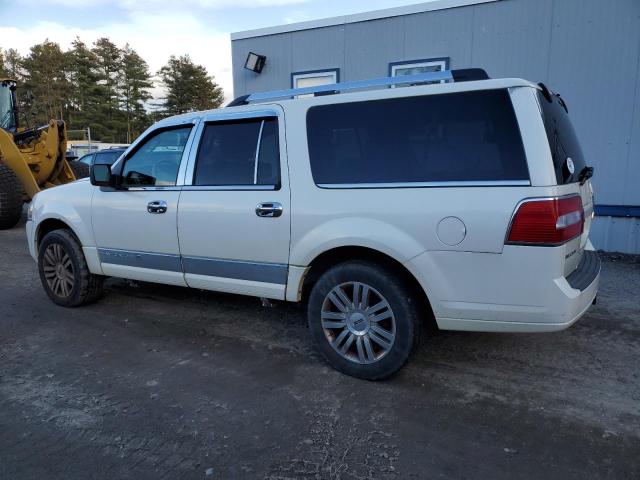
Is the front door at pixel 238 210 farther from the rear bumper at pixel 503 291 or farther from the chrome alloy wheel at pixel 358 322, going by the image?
the rear bumper at pixel 503 291

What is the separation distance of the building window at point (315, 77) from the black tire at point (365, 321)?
6.31 m

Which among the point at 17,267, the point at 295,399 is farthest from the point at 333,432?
the point at 17,267

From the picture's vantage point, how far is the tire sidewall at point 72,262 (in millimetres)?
4754

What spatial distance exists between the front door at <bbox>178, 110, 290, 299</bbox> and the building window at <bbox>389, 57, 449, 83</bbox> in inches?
195

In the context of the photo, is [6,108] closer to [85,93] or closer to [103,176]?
[103,176]

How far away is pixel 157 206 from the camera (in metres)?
4.07

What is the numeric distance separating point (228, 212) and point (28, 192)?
931 cm

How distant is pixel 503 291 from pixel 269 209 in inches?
65.9

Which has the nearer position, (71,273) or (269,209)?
(269,209)

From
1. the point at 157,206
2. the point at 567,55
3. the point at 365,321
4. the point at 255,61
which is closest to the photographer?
the point at 365,321

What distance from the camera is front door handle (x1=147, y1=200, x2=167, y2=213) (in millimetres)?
4043

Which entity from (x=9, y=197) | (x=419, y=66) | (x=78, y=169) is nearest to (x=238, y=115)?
(x=419, y=66)

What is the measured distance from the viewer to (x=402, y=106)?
312 centimetres

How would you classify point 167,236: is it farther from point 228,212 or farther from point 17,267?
point 17,267
